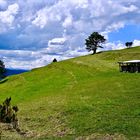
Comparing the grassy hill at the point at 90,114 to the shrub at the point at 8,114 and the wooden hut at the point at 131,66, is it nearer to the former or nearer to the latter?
the shrub at the point at 8,114

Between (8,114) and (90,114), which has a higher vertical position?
(8,114)

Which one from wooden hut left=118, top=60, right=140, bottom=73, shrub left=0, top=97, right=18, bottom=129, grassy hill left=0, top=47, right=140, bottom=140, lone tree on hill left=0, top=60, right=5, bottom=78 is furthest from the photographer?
lone tree on hill left=0, top=60, right=5, bottom=78

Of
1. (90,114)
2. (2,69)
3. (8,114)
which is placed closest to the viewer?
(8,114)

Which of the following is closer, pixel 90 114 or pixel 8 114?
pixel 8 114

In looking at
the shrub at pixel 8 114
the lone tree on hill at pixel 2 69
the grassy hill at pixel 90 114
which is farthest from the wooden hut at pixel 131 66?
the lone tree on hill at pixel 2 69

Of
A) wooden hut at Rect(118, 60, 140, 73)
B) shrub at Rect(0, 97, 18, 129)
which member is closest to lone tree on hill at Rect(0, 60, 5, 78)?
wooden hut at Rect(118, 60, 140, 73)

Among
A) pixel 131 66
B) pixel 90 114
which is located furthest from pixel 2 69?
pixel 90 114

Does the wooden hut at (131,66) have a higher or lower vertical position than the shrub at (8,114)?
higher

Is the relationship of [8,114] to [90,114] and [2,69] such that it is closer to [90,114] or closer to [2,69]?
[90,114]

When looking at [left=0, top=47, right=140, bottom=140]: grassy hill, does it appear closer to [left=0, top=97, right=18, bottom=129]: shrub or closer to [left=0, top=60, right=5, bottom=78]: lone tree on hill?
[left=0, top=97, right=18, bottom=129]: shrub

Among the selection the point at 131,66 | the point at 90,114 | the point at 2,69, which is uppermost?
the point at 2,69

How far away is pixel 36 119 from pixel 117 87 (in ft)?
74.2

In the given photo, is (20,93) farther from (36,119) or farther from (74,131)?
(74,131)

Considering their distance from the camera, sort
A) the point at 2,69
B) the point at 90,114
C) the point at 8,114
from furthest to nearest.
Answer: the point at 2,69, the point at 90,114, the point at 8,114
